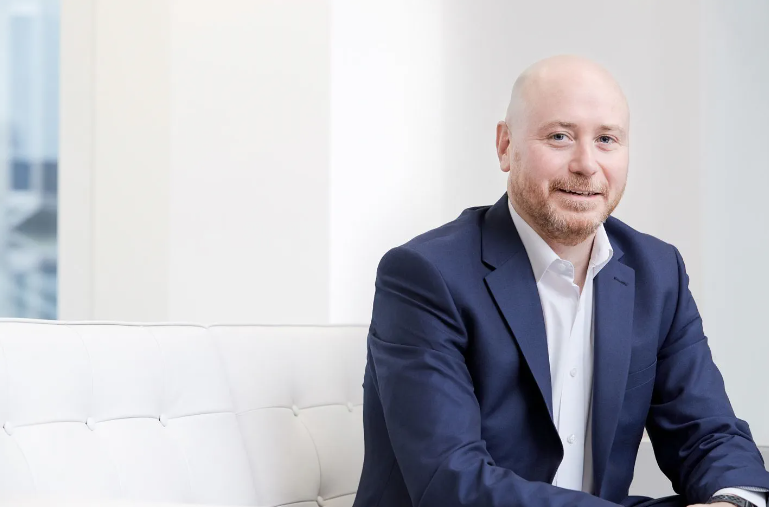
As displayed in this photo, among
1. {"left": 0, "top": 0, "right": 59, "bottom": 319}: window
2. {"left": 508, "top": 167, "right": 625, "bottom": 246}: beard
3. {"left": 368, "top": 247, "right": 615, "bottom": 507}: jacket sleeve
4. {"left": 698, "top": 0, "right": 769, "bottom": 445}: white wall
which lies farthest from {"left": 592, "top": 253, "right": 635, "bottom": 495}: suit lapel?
{"left": 0, "top": 0, "right": 59, "bottom": 319}: window

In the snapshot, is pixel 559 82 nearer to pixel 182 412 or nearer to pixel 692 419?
pixel 692 419

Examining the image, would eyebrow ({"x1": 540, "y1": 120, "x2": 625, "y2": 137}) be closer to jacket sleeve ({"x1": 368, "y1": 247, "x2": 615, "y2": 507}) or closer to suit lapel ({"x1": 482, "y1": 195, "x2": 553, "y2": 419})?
suit lapel ({"x1": 482, "y1": 195, "x2": 553, "y2": 419})

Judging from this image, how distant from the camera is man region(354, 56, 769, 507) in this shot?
1.36m

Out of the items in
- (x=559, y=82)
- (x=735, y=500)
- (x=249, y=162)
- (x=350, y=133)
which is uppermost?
(x=559, y=82)

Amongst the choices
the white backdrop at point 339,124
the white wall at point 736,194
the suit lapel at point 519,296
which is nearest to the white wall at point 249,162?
the white backdrop at point 339,124

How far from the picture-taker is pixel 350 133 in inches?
117

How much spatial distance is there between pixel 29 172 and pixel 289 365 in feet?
6.83

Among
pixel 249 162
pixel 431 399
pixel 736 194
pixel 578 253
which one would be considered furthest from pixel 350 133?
pixel 431 399

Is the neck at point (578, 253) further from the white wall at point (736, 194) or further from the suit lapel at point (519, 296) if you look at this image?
A: the white wall at point (736, 194)

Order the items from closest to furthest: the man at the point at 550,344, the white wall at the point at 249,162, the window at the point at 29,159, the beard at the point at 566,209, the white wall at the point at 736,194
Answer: the man at the point at 550,344
the beard at the point at 566,209
the white wall at the point at 736,194
the white wall at the point at 249,162
the window at the point at 29,159

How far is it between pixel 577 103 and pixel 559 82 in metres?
0.05

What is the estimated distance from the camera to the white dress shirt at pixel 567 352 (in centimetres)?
148

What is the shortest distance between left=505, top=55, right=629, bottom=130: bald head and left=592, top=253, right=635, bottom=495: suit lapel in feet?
0.98

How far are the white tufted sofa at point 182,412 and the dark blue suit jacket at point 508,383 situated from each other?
26 cm
